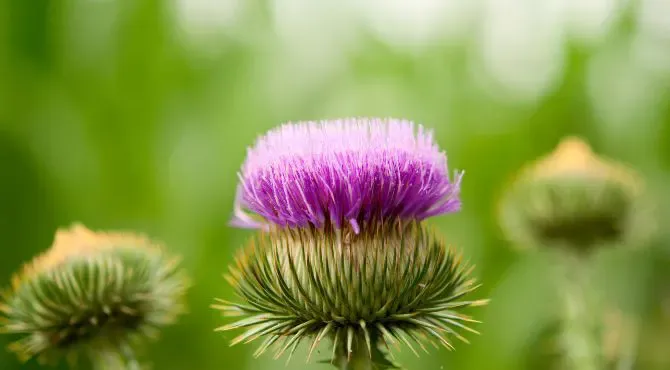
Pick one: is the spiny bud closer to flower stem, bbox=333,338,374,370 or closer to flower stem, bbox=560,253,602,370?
flower stem, bbox=560,253,602,370

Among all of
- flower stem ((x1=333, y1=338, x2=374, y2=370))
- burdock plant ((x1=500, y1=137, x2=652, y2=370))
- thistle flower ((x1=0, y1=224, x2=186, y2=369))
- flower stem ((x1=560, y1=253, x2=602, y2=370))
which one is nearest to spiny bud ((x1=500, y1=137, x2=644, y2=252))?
burdock plant ((x1=500, y1=137, x2=652, y2=370))

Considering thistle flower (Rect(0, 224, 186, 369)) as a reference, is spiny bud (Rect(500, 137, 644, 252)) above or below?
above

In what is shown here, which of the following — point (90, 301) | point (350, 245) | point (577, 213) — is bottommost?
point (90, 301)

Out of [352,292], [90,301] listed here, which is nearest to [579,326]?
[352,292]

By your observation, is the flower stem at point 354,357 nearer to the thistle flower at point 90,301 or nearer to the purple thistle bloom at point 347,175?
the purple thistle bloom at point 347,175

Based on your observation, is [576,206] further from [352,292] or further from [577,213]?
[352,292]

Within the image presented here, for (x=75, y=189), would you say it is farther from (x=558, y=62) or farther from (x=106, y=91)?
(x=558, y=62)

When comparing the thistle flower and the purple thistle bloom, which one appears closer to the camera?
the purple thistle bloom

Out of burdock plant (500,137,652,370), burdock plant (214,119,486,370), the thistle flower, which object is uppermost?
burdock plant (500,137,652,370)
